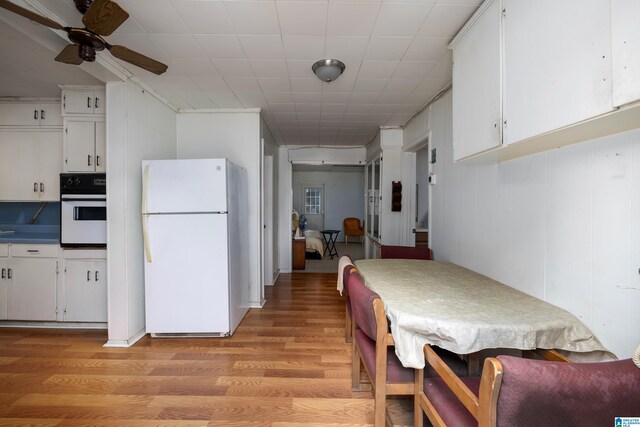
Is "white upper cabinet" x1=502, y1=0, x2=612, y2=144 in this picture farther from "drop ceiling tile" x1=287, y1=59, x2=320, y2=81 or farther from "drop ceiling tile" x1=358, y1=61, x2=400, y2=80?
"drop ceiling tile" x1=287, y1=59, x2=320, y2=81

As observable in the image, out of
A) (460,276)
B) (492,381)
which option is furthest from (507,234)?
(492,381)

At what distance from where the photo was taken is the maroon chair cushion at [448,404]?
99cm

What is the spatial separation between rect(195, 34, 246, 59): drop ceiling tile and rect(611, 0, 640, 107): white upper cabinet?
1.87m

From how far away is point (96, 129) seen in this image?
2.69m

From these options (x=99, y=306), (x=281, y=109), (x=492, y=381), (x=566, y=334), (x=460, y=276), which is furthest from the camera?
(x=281, y=109)

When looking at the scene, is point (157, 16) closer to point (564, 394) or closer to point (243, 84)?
point (243, 84)

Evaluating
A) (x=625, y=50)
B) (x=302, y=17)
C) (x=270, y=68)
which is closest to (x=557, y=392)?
(x=625, y=50)

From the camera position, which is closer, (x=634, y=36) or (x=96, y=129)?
(x=634, y=36)

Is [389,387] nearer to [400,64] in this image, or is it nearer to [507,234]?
[507,234]

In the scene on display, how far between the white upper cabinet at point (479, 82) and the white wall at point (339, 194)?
301 inches

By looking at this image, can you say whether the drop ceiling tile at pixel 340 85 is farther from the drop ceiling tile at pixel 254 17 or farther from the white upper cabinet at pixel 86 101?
the white upper cabinet at pixel 86 101

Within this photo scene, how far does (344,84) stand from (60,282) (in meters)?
3.31

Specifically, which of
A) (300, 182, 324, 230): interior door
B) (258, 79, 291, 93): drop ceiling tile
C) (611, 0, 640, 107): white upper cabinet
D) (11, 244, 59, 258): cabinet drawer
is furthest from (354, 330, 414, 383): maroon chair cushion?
(300, 182, 324, 230): interior door

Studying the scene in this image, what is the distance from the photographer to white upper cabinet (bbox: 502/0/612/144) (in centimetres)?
89
